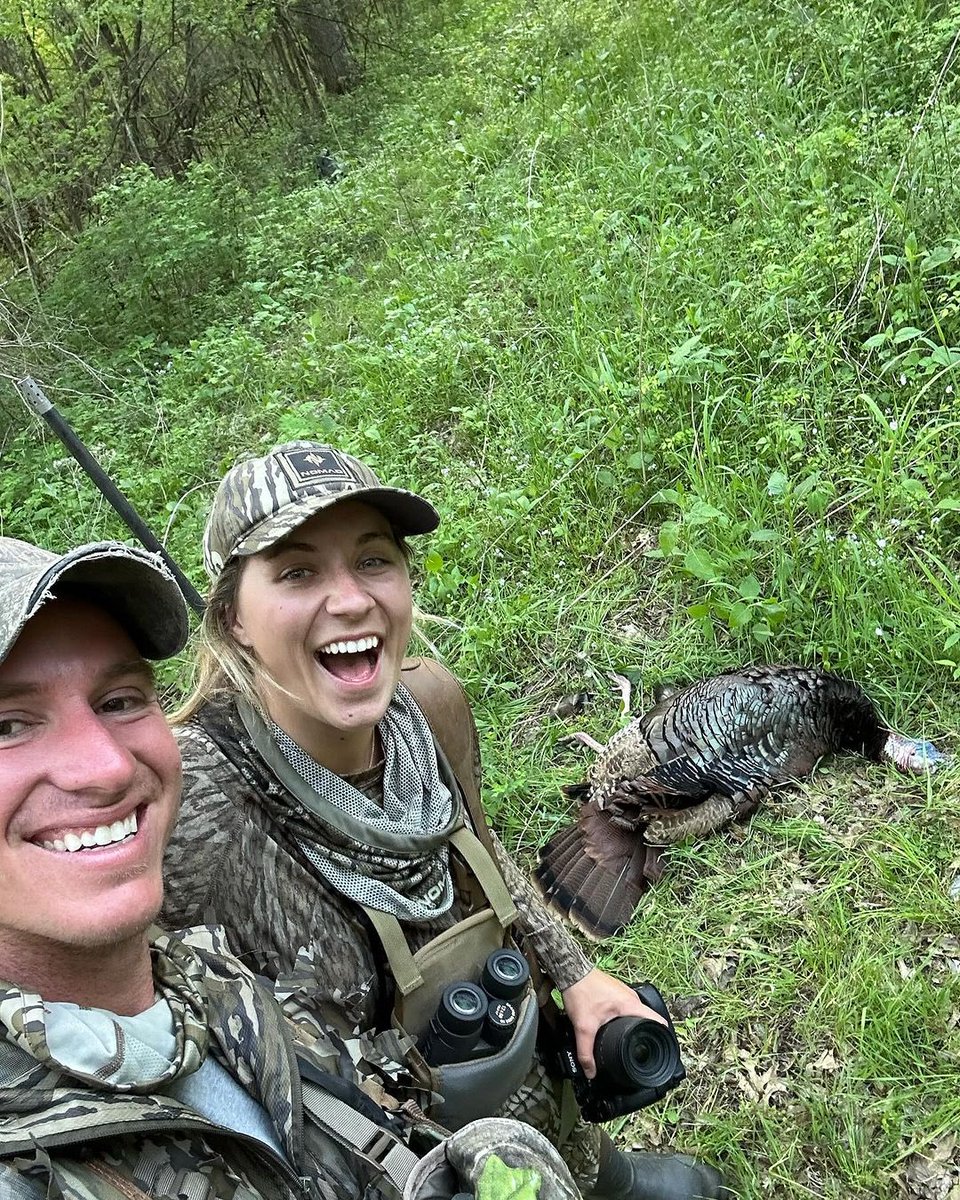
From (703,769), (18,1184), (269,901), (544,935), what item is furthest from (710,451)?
A: (18,1184)

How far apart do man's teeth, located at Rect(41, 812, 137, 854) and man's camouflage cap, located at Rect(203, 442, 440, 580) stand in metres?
0.70

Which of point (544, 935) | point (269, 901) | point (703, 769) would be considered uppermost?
point (269, 901)

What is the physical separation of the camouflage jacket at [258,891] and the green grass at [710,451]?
1.61 m

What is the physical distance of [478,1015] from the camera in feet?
5.67

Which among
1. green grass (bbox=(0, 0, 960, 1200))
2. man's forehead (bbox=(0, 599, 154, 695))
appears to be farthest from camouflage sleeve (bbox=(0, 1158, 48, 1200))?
green grass (bbox=(0, 0, 960, 1200))

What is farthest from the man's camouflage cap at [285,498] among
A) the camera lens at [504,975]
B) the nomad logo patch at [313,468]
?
the camera lens at [504,975]

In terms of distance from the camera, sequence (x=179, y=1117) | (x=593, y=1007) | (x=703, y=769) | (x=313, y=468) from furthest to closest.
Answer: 1. (x=703, y=769)
2. (x=593, y=1007)
3. (x=313, y=468)
4. (x=179, y=1117)

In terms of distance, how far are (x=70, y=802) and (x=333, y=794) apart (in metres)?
0.67

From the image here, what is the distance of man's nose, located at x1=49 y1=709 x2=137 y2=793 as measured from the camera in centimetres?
113

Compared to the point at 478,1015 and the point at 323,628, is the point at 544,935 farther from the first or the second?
the point at 323,628

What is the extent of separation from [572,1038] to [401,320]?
5.25 m

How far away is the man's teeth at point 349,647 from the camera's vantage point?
180 centimetres

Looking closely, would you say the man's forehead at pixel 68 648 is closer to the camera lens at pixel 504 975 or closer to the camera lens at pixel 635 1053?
the camera lens at pixel 504 975

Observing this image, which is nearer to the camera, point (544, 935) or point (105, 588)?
point (105, 588)
